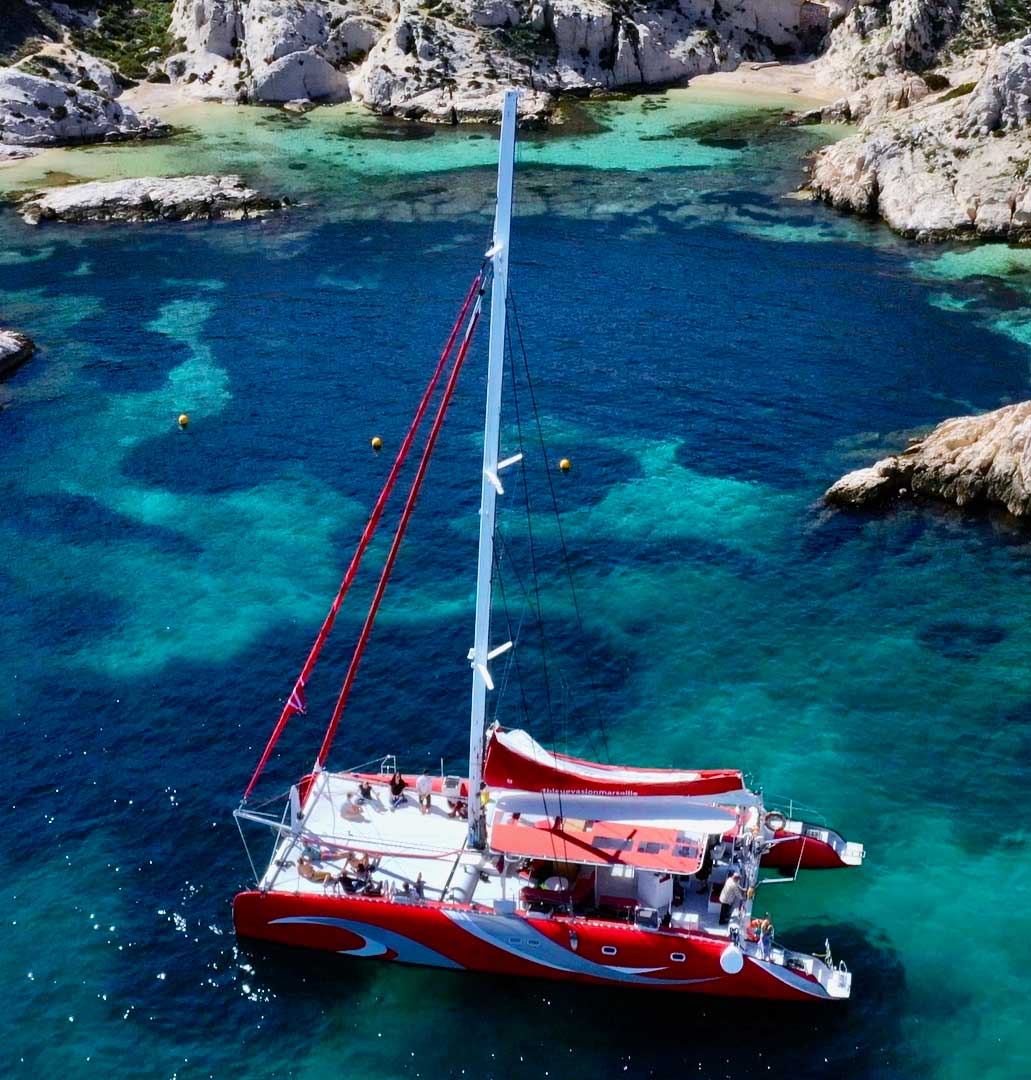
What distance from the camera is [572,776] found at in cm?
4006

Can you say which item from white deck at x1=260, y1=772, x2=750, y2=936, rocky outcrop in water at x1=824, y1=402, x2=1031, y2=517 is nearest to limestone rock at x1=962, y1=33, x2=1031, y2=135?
rocky outcrop in water at x1=824, y1=402, x2=1031, y2=517

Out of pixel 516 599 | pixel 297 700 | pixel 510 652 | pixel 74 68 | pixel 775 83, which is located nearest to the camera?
pixel 297 700

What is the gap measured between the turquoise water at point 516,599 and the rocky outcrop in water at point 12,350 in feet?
3.72

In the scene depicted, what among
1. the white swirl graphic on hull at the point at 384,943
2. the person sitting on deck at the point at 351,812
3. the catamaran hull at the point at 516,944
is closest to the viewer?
the catamaran hull at the point at 516,944

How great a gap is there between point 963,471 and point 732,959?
Result: 34518 mm

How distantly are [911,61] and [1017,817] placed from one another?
4027 inches

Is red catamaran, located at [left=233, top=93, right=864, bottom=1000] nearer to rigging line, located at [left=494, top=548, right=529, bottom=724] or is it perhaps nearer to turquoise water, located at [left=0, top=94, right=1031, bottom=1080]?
turquoise water, located at [left=0, top=94, right=1031, bottom=1080]

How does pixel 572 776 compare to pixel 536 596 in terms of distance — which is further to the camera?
pixel 536 596

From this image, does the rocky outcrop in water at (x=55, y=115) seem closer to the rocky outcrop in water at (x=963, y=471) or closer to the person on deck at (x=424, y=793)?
the rocky outcrop in water at (x=963, y=471)

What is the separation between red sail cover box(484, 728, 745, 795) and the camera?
39562mm

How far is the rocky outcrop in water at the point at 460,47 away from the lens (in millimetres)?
136750

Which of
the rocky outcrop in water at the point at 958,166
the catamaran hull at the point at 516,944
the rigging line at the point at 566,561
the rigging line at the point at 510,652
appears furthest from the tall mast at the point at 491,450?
the rocky outcrop in water at the point at 958,166

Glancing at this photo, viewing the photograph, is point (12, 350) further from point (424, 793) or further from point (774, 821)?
point (774, 821)

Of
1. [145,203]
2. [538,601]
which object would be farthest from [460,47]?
[538,601]
